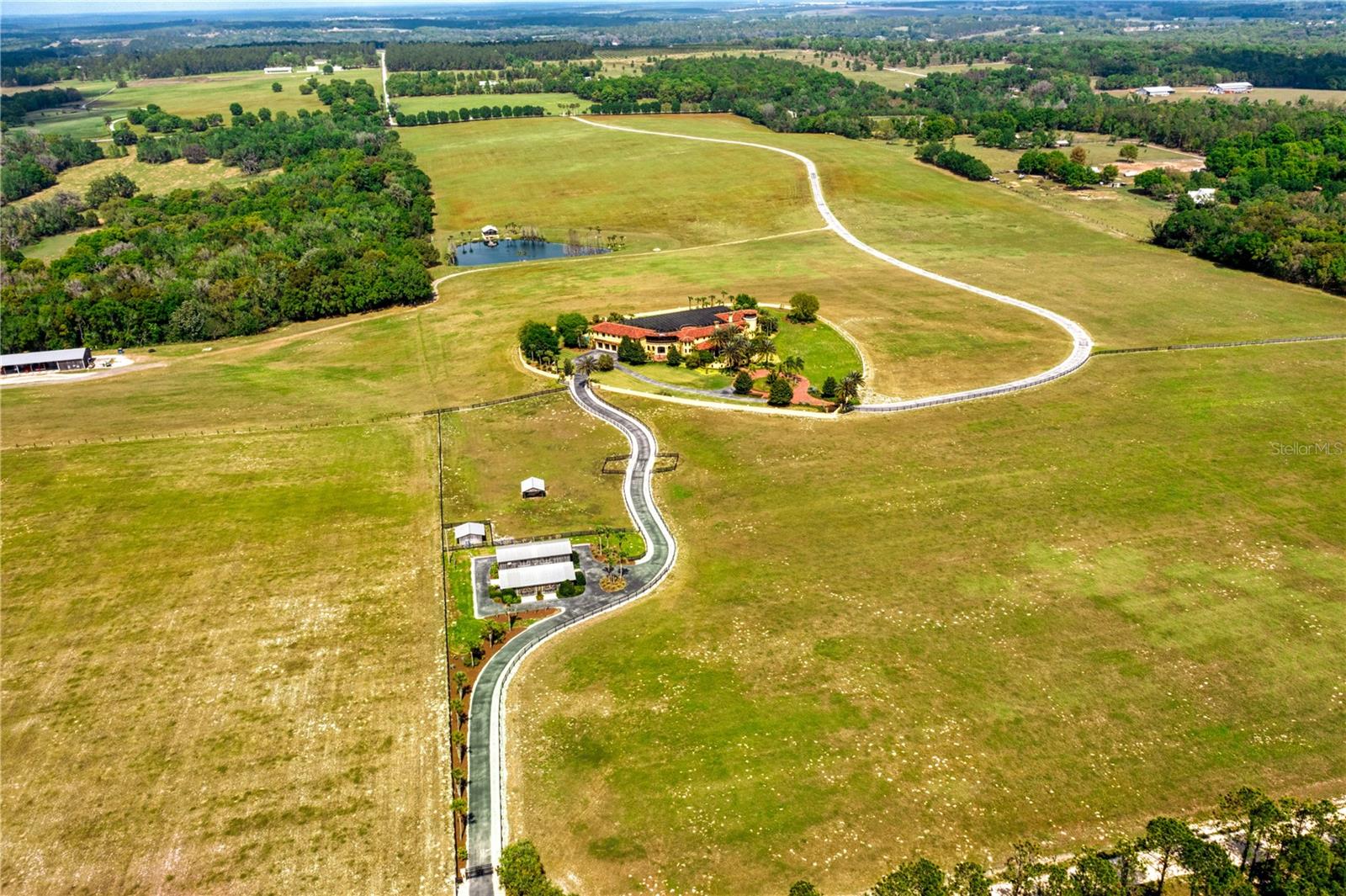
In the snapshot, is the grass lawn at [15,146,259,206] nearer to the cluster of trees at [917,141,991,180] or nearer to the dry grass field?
the dry grass field

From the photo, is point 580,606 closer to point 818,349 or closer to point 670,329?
point 670,329

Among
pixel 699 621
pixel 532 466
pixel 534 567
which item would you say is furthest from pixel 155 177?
pixel 699 621

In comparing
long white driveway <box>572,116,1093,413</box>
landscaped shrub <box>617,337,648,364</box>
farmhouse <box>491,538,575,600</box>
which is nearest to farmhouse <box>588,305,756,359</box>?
landscaped shrub <box>617,337,648,364</box>

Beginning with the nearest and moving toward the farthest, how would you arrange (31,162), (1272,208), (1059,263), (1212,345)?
(1212,345) → (1272,208) → (1059,263) → (31,162)

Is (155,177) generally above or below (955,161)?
below

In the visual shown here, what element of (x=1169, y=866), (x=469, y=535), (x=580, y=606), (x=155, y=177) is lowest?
(x=1169, y=866)

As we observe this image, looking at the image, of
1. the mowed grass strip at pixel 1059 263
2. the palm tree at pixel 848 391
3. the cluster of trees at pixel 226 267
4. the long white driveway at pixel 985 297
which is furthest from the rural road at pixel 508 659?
the mowed grass strip at pixel 1059 263

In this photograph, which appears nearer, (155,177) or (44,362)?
(44,362)

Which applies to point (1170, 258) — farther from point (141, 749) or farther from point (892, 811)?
point (141, 749)
